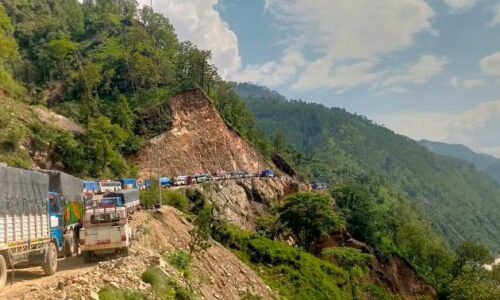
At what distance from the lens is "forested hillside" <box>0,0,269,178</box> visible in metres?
55.7

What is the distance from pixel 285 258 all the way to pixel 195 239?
69.2 ft

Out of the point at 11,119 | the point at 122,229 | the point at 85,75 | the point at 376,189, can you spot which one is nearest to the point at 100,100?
the point at 85,75

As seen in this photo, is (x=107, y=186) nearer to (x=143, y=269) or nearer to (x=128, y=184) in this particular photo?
(x=128, y=184)

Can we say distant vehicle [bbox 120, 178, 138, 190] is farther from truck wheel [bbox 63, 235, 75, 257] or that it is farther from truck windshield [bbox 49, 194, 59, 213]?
truck windshield [bbox 49, 194, 59, 213]

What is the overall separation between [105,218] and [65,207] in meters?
3.55

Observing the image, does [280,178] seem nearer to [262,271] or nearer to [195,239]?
[262,271]

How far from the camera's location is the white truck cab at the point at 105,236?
61.7 ft

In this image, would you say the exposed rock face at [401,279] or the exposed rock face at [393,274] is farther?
the exposed rock face at [401,279]

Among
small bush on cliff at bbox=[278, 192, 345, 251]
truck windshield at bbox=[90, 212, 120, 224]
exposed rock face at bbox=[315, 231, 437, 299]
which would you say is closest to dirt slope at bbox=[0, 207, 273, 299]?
truck windshield at bbox=[90, 212, 120, 224]

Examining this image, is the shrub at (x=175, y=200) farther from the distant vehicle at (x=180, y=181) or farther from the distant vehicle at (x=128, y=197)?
the distant vehicle at (x=180, y=181)

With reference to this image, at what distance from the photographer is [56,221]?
18.9 meters

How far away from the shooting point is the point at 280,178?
A: 84.7m

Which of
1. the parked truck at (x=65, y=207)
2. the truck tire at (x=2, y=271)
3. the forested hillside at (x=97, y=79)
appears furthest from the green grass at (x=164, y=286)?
the forested hillside at (x=97, y=79)

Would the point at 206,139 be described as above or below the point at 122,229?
above
